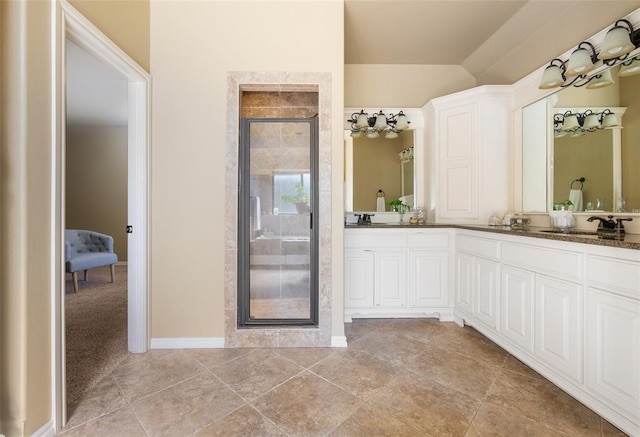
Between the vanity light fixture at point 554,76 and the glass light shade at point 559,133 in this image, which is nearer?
the vanity light fixture at point 554,76

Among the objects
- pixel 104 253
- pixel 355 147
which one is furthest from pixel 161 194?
pixel 104 253

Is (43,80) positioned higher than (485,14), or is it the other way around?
(485,14)

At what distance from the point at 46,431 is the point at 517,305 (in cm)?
290

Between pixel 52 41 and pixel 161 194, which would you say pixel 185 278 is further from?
pixel 52 41

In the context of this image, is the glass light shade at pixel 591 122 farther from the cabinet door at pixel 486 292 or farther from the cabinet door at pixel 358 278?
the cabinet door at pixel 358 278

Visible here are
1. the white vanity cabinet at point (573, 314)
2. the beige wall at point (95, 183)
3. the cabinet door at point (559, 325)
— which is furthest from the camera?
the beige wall at point (95, 183)

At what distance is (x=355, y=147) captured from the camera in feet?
11.3

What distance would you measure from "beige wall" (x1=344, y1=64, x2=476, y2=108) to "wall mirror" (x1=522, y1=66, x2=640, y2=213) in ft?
3.39

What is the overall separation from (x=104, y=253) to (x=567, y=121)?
5.93 meters

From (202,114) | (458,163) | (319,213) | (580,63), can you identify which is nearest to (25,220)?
(202,114)

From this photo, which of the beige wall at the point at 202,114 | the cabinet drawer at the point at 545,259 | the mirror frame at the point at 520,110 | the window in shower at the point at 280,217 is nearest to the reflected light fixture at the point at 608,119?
the mirror frame at the point at 520,110

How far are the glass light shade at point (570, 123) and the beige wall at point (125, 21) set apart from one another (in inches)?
139

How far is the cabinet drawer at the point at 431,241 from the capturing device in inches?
109

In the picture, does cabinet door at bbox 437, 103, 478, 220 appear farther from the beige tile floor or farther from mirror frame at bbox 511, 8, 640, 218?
the beige tile floor
